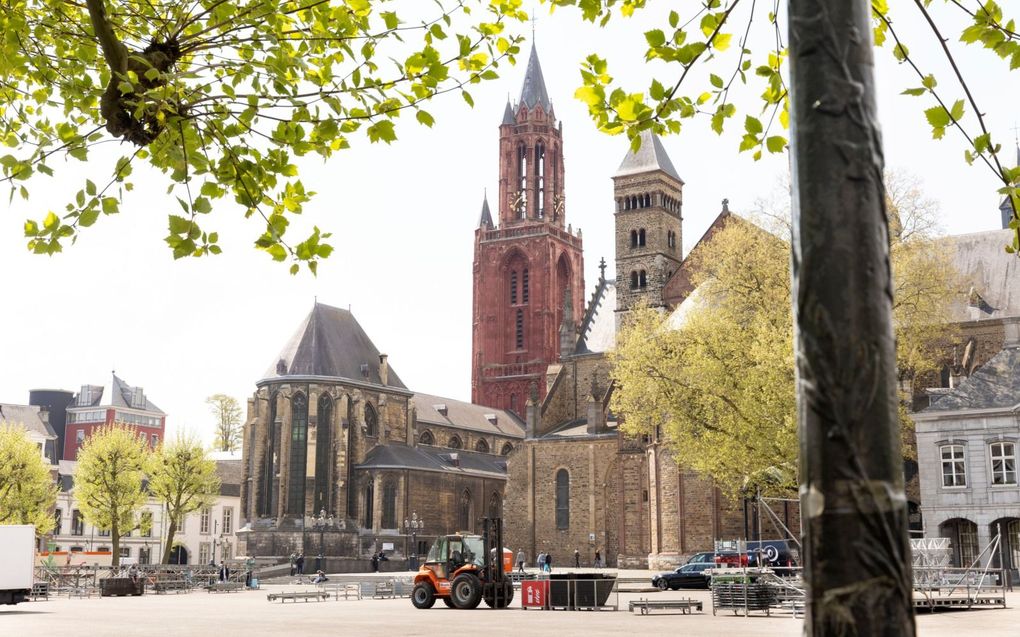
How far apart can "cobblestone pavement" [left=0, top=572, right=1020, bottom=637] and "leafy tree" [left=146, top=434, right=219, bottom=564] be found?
1343 inches

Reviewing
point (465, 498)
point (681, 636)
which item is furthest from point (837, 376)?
point (465, 498)

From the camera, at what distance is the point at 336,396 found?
2847 inches

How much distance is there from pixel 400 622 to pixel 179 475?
4425cm

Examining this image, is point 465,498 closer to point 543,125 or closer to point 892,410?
point 543,125

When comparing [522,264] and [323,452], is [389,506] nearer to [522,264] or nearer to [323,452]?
[323,452]

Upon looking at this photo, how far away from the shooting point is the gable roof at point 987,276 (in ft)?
157

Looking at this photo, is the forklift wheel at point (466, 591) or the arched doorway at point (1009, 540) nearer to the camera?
the forklift wheel at point (466, 591)

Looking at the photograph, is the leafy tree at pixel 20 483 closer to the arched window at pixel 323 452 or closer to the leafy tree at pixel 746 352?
the arched window at pixel 323 452

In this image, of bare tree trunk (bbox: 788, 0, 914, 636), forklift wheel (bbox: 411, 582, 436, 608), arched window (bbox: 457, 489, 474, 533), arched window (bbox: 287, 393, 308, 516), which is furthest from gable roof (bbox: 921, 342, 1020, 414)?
arched window (bbox: 457, 489, 474, 533)

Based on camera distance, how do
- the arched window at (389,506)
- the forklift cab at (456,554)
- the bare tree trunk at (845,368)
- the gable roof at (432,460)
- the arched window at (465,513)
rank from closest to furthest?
1. the bare tree trunk at (845,368)
2. the forklift cab at (456,554)
3. the arched window at (389,506)
4. the gable roof at (432,460)
5. the arched window at (465,513)

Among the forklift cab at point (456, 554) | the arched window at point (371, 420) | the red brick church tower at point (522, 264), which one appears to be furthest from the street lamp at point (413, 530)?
the forklift cab at point (456, 554)

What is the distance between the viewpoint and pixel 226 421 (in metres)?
95.7

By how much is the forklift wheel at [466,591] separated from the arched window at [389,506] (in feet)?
146

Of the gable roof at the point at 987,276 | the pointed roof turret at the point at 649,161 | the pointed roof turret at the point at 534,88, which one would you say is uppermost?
the pointed roof turret at the point at 534,88
